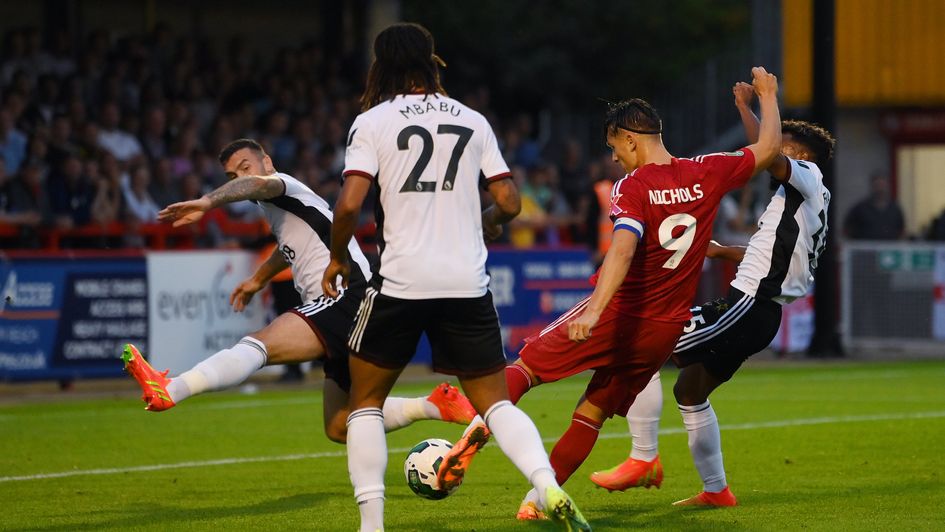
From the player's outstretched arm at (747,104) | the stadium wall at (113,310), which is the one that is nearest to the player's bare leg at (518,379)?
the player's outstretched arm at (747,104)

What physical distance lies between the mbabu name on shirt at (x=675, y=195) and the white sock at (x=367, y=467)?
168cm

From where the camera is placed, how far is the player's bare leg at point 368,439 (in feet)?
21.2

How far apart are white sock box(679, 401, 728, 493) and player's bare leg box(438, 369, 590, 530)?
65.9 inches

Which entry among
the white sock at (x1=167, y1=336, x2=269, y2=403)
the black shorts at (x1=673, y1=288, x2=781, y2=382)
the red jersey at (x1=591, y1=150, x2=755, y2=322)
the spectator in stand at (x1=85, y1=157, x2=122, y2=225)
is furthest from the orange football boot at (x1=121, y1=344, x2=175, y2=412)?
the spectator in stand at (x1=85, y1=157, x2=122, y2=225)

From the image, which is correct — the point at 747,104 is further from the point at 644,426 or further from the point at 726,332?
the point at 644,426

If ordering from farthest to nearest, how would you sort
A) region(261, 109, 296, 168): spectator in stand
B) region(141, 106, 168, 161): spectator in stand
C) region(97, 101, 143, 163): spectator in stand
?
region(261, 109, 296, 168): spectator in stand
region(141, 106, 168, 161): spectator in stand
region(97, 101, 143, 163): spectator in stand

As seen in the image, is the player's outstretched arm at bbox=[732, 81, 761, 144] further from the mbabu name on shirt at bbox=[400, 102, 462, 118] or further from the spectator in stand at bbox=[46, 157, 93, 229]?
the spectator in stand at bbox=[46, 157, 93, 229]

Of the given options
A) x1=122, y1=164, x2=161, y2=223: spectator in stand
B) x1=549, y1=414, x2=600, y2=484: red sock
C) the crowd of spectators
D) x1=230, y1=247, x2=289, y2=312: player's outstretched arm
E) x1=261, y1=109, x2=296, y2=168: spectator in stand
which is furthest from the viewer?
x1=261, y1=109, x2=296, y2=168: spectator in stand

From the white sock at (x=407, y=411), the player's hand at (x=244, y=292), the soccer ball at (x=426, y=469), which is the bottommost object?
the soccer ball at (x=426, y=469)

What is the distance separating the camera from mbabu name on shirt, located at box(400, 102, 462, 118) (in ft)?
21.0

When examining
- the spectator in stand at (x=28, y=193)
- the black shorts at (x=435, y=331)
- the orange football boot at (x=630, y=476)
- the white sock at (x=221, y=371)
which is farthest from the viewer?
the spectator in stand at (x=28, y=193)

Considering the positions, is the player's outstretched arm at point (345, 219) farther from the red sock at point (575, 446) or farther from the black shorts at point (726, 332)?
the black shorts at point (726, 332)

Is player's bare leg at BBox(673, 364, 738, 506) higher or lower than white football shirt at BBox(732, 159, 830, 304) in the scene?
lower

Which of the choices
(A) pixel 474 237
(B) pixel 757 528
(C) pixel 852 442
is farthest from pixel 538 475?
(C) pixel 852 442
